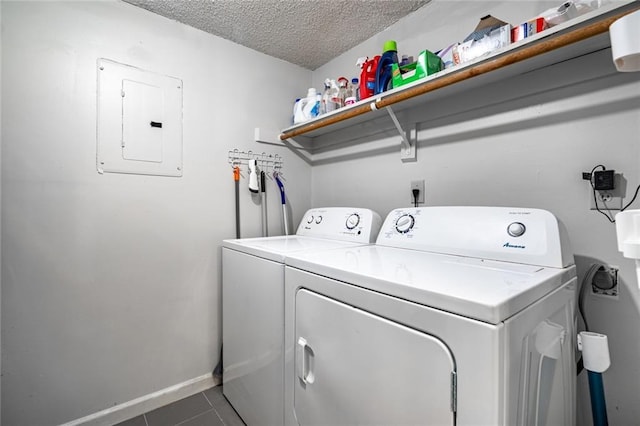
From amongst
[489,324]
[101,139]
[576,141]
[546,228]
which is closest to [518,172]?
[576,141]

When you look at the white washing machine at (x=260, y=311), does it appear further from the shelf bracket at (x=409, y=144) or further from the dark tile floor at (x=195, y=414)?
the shelf bracket at (x=409, y=144)

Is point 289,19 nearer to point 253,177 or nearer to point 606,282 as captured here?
point 253,177

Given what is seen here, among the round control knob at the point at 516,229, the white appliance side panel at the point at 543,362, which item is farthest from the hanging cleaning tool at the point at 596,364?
the round control knob at the point at 516,229

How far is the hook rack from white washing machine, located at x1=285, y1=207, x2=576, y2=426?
3.68 ft

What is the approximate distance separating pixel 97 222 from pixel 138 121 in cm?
60

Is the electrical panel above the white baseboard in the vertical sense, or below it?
above

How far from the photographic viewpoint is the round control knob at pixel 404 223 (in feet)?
4.76

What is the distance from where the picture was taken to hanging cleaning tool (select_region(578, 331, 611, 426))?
0.99m

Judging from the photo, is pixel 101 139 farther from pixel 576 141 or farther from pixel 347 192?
pixel 576 141

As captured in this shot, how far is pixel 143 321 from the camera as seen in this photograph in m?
1.70

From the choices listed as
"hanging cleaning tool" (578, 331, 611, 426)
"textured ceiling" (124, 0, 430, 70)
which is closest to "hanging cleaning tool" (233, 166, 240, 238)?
"textured ceiling" (124, 0, 430, 70)

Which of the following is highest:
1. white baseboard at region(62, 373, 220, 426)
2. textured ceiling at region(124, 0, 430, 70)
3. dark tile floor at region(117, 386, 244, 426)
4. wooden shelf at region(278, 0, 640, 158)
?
textured ceiling at region(124, 0, 430, 70)

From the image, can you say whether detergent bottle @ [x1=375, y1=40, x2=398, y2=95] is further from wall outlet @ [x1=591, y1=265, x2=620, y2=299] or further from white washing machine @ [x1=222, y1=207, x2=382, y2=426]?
wall outlet @ [x1=591, y1=265, x2=620, y2=299]

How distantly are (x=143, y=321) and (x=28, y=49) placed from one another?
4.88ft
